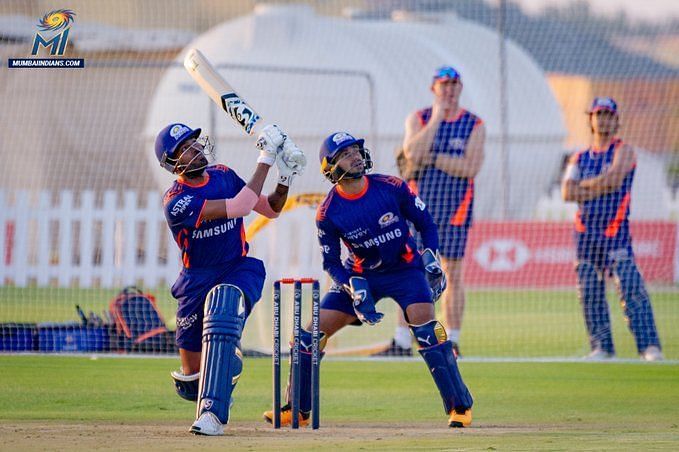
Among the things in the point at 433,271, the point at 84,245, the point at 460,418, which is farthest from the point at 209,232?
the point at 84,245

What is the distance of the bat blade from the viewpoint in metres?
8.87

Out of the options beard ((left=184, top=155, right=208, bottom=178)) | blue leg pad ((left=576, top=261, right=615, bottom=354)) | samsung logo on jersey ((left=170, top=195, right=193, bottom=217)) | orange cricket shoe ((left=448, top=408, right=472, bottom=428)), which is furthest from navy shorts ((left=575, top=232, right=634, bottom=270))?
samsung logo on jersey ((left=170, top=195, right=193, bottom=217))

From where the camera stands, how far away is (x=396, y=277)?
8.82 meters

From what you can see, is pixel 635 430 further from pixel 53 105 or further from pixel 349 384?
pixel 53 105

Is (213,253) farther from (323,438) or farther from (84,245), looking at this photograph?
(84,245)

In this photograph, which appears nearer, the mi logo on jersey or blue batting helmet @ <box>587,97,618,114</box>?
the mi logo on jersey

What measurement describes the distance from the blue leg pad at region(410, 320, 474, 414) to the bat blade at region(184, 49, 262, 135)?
176cm

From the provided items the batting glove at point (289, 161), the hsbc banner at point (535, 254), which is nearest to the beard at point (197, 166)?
the batting glove at point (289, 161)

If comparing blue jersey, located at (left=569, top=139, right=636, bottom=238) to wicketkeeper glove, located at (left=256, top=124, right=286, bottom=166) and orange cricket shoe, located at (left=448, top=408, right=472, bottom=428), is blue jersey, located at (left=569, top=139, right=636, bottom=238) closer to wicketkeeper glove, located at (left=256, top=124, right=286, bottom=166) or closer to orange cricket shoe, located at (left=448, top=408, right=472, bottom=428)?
orange cricket shoe, located at (left=448, top=408, right=472, bottom=428)

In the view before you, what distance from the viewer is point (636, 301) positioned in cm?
1216

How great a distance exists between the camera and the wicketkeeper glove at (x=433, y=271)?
8.65 meters

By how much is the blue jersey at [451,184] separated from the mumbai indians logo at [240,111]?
3478 mm

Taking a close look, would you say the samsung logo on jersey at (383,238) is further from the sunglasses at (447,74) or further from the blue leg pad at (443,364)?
the sunglasses at (447,74)

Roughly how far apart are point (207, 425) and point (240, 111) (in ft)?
7.26
